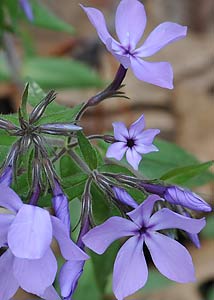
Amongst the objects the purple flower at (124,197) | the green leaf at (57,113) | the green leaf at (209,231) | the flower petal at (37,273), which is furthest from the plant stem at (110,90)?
the green leaf at (209,231)

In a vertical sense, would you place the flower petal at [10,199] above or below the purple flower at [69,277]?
above

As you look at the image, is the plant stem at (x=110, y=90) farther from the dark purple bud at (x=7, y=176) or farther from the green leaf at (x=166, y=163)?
the green leaf at (x=166, y=163)

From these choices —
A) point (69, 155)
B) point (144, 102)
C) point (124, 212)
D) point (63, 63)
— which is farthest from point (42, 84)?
point (124, 212)

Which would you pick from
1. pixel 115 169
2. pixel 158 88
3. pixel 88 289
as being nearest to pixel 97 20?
pixel 115 169

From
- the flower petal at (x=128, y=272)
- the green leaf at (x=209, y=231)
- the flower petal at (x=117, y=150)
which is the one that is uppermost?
the flower petal at (x=117, y=150)

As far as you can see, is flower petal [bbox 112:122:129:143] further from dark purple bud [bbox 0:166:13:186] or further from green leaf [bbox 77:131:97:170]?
dark purple bud [bbox 0:166:13:186]

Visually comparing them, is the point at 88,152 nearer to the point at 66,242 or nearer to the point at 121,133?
the point at 121,133

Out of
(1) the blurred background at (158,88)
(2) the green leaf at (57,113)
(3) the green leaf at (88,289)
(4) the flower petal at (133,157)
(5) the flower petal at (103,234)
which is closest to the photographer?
(5) the flower petal at (103,234)
